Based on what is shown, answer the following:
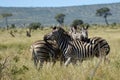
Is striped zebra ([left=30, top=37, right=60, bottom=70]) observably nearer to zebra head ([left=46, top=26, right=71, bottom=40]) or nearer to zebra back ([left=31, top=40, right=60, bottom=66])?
zebra back ([left=31, top=40, right=60, bottom=66])

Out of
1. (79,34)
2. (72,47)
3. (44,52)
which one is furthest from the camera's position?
(79,34)

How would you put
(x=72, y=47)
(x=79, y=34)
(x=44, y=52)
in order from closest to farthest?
(x=44, y=52), (x=72, y=47), (x=79, y=34)

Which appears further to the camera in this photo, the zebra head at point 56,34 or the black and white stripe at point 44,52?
the zebra head at point 56,34

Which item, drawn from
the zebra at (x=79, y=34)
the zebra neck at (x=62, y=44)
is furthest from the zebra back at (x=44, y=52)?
the zebra at (x=79, y=34)

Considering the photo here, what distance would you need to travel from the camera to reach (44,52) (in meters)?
12.7

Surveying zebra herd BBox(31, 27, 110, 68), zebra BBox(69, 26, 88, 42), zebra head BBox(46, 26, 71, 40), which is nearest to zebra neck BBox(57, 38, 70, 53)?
zebra herd BBox(31, 27, 110, 68)

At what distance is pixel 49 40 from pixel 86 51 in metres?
1.21

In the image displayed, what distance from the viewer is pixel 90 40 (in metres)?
14.2

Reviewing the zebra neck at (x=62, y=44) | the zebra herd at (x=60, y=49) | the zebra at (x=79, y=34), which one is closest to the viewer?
the zebra herd at (x=60, y=49)

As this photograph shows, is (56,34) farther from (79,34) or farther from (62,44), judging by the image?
(79,34)

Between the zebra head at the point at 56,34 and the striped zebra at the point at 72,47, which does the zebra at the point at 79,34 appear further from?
the zebra head at the point at 56,34

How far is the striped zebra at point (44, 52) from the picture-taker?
12.6m

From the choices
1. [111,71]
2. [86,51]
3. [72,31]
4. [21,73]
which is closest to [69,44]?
[86,51]

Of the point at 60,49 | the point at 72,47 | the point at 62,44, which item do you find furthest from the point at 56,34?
the point at 72,47
